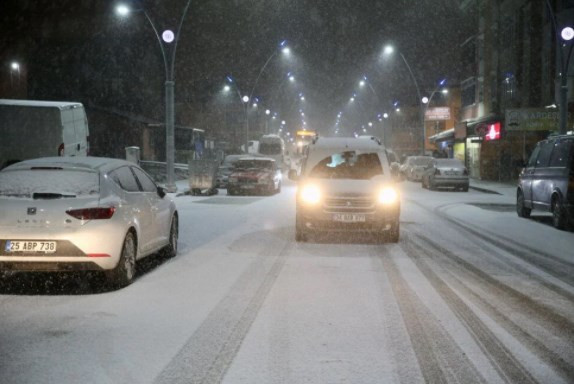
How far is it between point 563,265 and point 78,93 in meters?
43.4

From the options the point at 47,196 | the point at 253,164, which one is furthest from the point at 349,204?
the point at 253,164

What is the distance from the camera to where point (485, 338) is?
593cm

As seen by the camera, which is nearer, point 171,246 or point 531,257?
point 171,246

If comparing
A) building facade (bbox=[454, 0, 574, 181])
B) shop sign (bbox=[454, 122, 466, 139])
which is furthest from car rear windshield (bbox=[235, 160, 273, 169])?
shop sign (bbox=[454, 122, 466, 139])

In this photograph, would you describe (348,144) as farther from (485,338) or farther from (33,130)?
(33,130)

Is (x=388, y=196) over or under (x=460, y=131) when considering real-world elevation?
under

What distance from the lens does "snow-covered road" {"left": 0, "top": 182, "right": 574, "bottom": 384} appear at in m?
5.02

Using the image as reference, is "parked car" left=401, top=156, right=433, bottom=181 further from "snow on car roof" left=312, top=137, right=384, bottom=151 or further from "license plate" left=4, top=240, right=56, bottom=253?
"license plate" left=4, top=240, right=56, bottom=253

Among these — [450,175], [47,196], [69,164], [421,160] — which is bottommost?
[47,196]

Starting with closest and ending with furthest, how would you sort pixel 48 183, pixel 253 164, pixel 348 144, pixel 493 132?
pixel 48 183, pixel 348 144, pixel 253 164, pixel 493 132

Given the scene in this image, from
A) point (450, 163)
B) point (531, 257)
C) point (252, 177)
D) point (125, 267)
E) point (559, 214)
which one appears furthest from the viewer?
point (450, 163)

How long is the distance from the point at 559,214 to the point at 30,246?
12.0 metres

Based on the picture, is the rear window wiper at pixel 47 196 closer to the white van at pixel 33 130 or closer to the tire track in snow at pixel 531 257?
the tire track in snow at pixel 531 257

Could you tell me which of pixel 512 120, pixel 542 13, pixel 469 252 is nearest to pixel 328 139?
pixel 469 252
